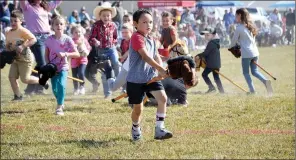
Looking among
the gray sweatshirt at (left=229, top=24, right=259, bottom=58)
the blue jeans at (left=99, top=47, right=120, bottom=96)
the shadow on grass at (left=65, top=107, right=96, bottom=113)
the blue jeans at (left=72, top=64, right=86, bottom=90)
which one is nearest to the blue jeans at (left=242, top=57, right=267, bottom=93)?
the gray sweatshirt at (left=229, top=24, right=259, bottom=58)

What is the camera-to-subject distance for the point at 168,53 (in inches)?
414

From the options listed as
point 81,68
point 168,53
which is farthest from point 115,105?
point 81,68

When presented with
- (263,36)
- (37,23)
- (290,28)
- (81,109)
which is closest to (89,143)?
(81,109)

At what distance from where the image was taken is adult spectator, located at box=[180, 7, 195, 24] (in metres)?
29.5

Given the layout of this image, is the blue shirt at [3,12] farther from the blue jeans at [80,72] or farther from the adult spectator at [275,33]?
the adult spectator at [275,33]

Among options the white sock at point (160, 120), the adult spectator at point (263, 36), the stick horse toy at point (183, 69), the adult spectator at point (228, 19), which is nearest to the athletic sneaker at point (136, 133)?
the white sock at point (160, 120)

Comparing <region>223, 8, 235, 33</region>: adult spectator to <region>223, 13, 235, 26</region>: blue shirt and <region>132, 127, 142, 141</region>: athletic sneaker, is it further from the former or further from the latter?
<region>132, 127, 142, 141</region>: athletic sneaker

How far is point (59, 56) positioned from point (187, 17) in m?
21.0

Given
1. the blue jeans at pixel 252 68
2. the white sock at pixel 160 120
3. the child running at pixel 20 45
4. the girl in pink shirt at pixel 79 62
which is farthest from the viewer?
the girl in pink shirt at pixel 79 62

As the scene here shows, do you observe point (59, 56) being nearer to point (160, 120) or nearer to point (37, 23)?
point (160, 120)

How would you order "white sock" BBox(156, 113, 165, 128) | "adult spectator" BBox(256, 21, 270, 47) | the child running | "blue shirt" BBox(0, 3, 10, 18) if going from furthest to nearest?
1. "adult spectator" BBox(256, 21, 270, 47)
2. "blue shirt" BBox(0, 3, 10, 18)
3. the child running
4. "white sock" BBox(156, 113, 165, 128)

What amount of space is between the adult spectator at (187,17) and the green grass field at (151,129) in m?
17.5

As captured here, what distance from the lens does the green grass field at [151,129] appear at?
6.57 meters

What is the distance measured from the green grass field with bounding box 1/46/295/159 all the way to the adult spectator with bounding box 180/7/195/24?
1755 cm
